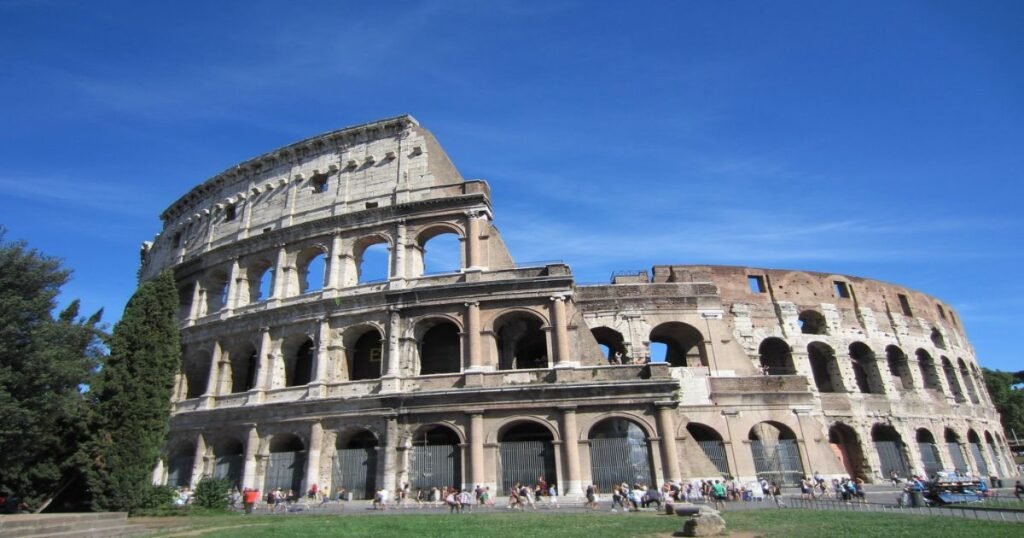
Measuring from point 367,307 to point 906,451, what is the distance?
2552 centimetres

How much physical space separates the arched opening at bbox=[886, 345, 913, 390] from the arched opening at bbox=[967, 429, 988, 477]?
14.2ft

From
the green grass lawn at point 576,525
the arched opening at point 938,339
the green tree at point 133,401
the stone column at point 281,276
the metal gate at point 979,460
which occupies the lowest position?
the green grass lawn at point 576,525

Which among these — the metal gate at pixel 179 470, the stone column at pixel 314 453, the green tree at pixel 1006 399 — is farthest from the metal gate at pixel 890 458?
the green tree at pixel 1006 399

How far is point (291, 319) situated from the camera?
23172mm

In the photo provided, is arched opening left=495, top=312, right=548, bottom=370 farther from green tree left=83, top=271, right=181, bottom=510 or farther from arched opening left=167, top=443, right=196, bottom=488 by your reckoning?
arched opening left=167, top=443, right=196, bottom=488

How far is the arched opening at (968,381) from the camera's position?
3291 centimetres

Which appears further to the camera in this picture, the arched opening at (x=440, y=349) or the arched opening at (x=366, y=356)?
the arched opening at (x=366, y=356)

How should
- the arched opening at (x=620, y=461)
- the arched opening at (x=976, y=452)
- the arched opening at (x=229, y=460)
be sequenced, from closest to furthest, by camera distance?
the arched opening at (x=620, y=461)
the arched opening at (x=229, y=460)
the arched opening at (x=976, y=452)

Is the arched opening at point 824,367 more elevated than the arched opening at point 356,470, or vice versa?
the arched opening at point 824,367

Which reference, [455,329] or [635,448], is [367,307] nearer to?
[455,329]

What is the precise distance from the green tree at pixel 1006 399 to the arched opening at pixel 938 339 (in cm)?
2375

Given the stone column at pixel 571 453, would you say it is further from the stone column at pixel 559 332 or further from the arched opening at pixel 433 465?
the arched opening at pixel 433 465

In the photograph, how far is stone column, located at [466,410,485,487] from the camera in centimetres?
1900

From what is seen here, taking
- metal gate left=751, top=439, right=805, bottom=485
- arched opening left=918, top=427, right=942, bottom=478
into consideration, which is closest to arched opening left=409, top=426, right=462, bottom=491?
metal gate left=751, top=439, right=805, bottom=485
